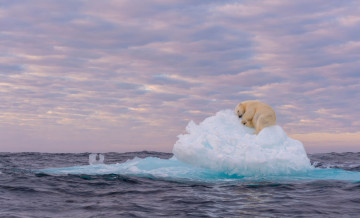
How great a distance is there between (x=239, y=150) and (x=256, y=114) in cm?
257

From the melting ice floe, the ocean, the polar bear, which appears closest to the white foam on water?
the melting ice floe

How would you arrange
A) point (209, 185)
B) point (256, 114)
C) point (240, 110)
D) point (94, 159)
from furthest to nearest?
point (94, 159), point (240, 110), point (256, 114), point (209, 185)

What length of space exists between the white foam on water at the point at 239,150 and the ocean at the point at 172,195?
21.4 inches

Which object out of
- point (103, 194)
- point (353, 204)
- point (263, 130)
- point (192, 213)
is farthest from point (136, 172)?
point (353, 204)

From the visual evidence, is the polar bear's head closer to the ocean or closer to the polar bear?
the polar bear

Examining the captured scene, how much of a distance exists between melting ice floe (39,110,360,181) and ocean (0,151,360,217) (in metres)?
0.28

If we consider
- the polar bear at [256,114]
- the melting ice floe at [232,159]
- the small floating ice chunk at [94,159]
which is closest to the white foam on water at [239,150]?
the melting ice floe at [232,159]

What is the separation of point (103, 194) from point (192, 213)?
3299 mm

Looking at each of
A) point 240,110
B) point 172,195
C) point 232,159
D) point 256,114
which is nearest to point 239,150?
point 232,159

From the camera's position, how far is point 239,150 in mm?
14000

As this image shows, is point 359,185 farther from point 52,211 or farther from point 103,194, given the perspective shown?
point 52,211

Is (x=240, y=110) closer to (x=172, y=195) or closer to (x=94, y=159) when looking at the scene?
(x=172, y=195)

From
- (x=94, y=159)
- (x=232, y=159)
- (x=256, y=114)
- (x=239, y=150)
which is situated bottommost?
(x=94, y=159)

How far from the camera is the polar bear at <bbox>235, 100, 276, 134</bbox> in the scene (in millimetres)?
15484
